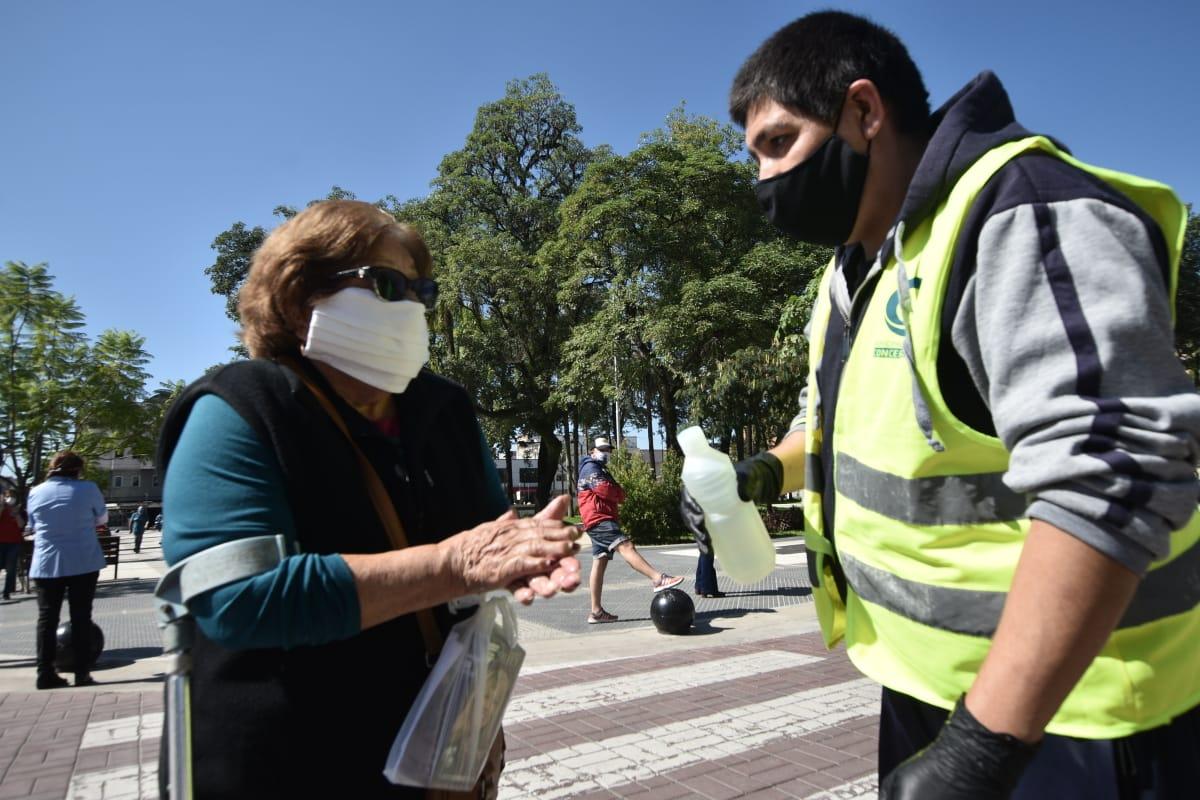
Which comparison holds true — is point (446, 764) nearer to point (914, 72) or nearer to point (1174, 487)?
point (1174, 487)

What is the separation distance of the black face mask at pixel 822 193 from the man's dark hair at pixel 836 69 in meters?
0.08

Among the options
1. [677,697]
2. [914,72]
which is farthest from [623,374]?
[914,72]

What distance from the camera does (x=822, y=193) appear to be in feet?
5.51

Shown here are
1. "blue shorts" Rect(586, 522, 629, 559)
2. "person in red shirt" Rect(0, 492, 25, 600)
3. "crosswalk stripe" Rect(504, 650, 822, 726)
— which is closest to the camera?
"crosswalk stripe" Rect(504, 650, 822, 726)

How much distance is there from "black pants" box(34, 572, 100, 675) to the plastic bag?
6423mm

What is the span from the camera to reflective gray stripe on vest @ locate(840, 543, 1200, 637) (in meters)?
1.22

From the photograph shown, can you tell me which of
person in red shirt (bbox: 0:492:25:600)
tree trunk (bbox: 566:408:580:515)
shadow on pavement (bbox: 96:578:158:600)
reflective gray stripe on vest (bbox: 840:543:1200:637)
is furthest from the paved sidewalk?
tree trunk (bbox: 566:408:580:515)

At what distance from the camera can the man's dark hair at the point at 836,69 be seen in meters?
1.59

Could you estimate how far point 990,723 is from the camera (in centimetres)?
108

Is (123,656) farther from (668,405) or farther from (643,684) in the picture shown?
(668,405)

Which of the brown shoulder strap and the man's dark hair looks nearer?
the man's dark hair

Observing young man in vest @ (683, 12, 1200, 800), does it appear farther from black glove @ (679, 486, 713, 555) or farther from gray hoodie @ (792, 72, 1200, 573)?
black glove @ (679, 486, 713, 555)

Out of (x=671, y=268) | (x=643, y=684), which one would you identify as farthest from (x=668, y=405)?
(x=643, y=684)

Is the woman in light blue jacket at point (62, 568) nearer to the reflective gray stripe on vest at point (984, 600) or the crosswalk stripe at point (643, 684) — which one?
the crosswalk stripe at point (643, 684)
